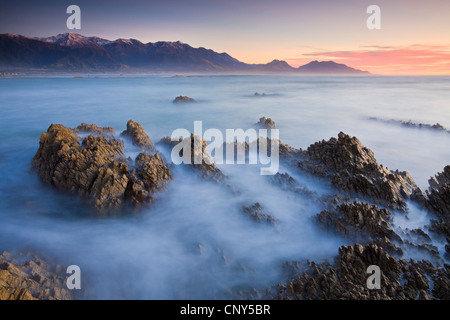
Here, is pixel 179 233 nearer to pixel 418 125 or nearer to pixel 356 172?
pixel 356 172

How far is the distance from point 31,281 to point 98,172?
3.04m

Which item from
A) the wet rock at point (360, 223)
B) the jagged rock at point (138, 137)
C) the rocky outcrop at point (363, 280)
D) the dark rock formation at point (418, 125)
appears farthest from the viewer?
the dark rock formation at point (418, 125)

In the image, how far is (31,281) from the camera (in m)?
3.72

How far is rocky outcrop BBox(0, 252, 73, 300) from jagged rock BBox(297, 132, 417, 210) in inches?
256

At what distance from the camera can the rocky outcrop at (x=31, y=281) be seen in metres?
3.32

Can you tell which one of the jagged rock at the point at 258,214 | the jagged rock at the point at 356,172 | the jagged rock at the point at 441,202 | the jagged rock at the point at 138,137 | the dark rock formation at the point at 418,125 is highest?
the dark rock formation at the point at 418,125

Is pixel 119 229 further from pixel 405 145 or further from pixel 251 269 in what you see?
pixel 405 145

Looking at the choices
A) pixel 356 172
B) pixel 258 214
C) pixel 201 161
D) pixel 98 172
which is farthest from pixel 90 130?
pixel 356 172

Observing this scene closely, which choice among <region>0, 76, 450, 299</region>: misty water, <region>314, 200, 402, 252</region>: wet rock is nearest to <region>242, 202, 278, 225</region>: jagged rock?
<region>0, 76, 450, 299</region>: misty water

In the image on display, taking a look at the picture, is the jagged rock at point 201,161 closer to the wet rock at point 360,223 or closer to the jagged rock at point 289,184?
the jagged rock at point 289,184

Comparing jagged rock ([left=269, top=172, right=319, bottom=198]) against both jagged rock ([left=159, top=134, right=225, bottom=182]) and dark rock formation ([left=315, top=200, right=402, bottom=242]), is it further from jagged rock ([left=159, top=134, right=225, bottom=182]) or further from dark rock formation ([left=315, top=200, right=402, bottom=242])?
jagged rock ([left=159, top=134, right=225, bottom=182])

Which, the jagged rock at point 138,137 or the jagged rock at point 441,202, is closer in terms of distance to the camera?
the jagged rock at point 441,202

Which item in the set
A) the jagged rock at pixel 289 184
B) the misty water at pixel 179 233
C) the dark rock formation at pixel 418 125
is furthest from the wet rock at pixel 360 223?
the dark rock formation at pixel 418 125

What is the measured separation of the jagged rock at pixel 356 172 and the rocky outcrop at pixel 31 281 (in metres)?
6.50
